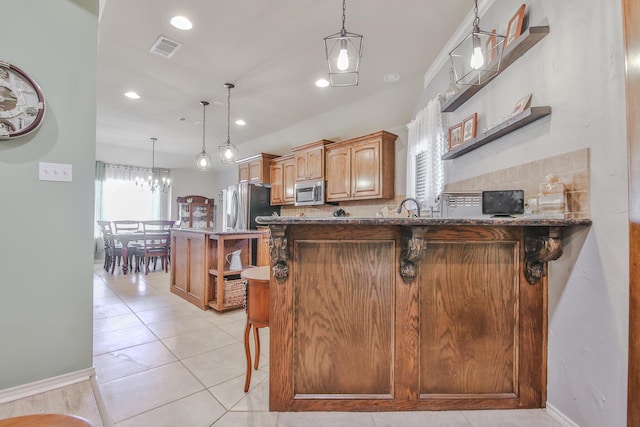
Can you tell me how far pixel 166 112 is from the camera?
4.80 metres

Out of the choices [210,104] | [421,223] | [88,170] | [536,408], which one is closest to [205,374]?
[88,170]

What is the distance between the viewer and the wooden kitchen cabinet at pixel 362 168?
4141 millimetres

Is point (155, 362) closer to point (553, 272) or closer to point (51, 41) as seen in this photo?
point (51, 41)

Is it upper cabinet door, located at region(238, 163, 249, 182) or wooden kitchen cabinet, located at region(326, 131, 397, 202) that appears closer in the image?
wooden kitchen cabinet, located at region(326, 131, 397, 202)

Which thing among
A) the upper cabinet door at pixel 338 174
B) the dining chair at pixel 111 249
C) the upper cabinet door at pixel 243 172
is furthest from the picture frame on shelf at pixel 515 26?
the dining chair at pixel 111 249

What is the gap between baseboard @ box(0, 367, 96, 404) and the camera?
64.3 inches

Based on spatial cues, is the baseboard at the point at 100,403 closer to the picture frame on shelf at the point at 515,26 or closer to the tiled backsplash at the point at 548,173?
the tiled backsplash at the point at 548,173

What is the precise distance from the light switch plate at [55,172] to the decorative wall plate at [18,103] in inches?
8.0

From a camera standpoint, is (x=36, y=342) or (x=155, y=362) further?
(x=155, y=362)

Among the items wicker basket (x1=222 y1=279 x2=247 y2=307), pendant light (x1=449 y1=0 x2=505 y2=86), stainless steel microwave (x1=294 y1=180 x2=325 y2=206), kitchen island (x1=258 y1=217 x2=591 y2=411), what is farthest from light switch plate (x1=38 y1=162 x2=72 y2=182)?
stainless steel microwave (x1=294 y1=180 x2=325 y2=206)

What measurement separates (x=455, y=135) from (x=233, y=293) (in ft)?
9.29

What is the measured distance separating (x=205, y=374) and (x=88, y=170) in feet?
5.12

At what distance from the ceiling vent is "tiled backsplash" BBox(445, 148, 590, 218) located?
10.1ft

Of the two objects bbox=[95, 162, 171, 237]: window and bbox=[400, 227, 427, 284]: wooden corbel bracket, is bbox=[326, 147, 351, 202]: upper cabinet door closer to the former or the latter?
bbox=[400, 227, 427, 284]: wooden corbel bracket
